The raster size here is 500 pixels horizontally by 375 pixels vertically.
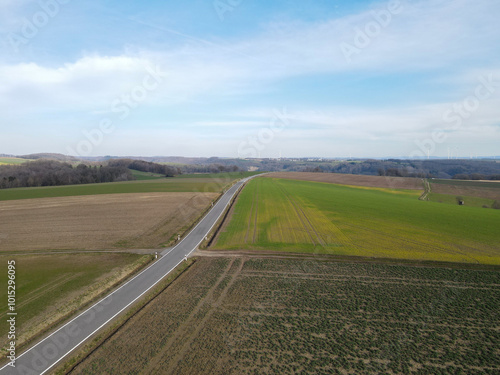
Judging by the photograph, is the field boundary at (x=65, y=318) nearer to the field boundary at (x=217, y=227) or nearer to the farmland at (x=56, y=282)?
the farmland at (x=56, y=282)

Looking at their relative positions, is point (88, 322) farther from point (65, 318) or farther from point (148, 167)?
point (148, 167)

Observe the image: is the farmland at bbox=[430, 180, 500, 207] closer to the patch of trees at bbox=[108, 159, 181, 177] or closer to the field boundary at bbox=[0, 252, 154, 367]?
the field boundary at bbox=[0, 252, 154, 367]

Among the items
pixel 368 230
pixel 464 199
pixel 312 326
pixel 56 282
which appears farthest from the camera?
pixel 464 199

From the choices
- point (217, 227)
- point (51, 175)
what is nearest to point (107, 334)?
point (217, 227)

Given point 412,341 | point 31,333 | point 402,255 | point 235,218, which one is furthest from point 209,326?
point 235,218

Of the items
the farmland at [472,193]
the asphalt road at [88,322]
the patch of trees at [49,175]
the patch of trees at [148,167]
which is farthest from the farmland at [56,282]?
the patch of trees at [148,167]

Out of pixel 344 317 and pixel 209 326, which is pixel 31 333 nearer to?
pixel 209 326
